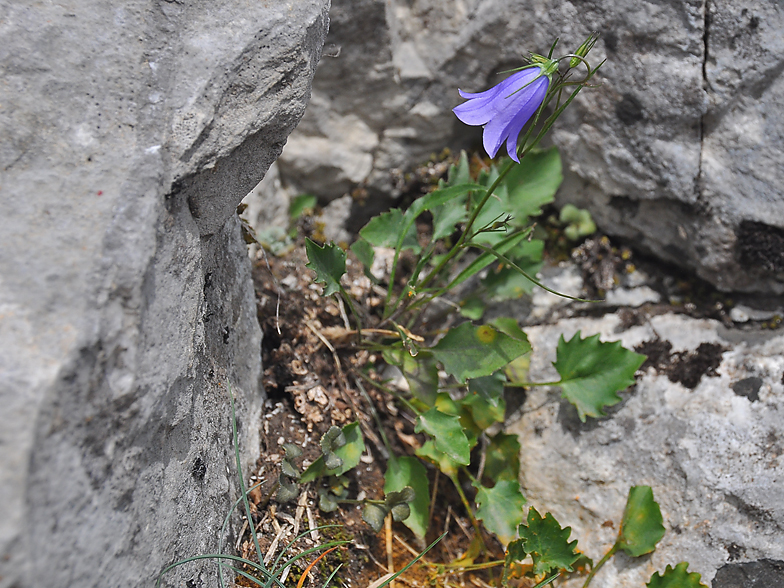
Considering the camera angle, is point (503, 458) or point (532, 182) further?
point (532, 182)

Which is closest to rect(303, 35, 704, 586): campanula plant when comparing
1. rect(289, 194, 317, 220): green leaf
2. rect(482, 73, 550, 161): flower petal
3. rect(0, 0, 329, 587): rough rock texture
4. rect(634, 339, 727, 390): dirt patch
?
rect(482, 73, 550, 161): flower petal

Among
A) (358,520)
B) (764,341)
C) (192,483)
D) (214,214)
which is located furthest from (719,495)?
(214,214)

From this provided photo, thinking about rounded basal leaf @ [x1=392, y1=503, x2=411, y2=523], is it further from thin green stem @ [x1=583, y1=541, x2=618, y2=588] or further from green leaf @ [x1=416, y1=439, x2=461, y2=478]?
thin green stem @ [x1=583, y1=541, x2=618, y2=588]

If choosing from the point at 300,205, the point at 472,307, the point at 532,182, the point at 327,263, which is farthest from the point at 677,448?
the point at 300,205

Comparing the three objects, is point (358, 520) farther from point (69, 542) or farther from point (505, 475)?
point (69, 542)

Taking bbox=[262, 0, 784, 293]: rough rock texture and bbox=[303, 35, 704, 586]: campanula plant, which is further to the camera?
bbox=[262, 0, 784, 293]: rough rock texture

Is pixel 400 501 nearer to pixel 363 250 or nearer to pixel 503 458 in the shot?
pixel 503 458
